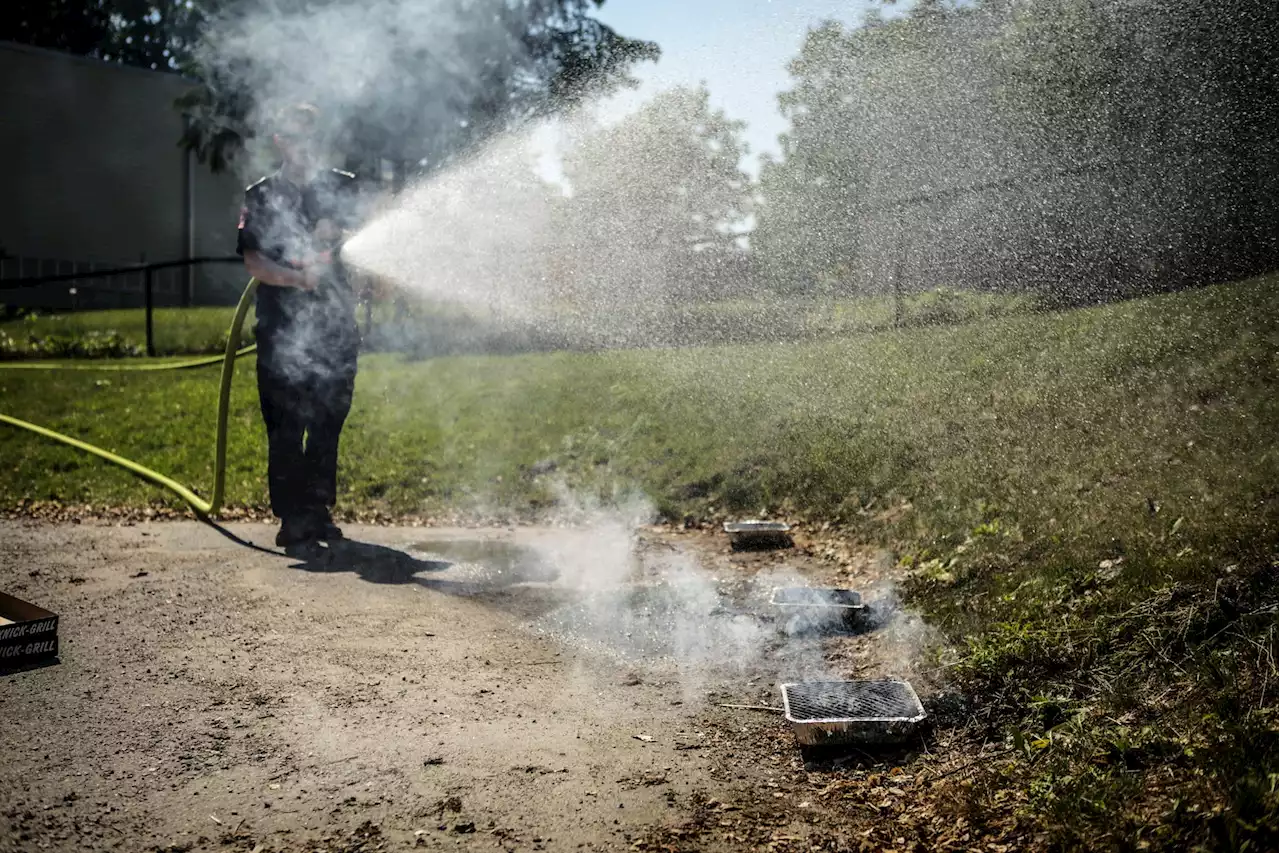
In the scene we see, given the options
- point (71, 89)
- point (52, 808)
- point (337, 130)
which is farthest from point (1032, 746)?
point (71, 89)

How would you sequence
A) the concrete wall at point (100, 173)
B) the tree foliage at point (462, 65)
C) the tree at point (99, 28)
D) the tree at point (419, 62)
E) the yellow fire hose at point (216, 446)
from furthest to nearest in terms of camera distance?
the tree at point (99, 28)
the concrete wall at point (100, 173)
the tree at point (419, 62)
the tree foliage at point (462, 65)
the yellow fire hose at point (216, 446)

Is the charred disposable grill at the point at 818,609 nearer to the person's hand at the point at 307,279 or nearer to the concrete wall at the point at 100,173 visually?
the person's hand at the point at 307,279

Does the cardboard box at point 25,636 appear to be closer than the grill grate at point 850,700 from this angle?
No

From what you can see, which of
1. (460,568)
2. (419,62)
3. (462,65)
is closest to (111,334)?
(419,62)

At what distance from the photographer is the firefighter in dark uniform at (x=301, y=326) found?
6.52 m

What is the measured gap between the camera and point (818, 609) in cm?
511

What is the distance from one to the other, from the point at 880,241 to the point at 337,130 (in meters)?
6.88

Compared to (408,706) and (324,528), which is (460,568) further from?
(408,706)

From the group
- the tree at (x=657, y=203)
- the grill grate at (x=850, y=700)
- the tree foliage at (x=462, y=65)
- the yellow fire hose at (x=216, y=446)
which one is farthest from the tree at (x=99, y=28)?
the grill grate at (x=850, y=700)

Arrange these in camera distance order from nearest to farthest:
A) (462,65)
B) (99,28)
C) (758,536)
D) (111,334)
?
(758,536), (462,65), (111,334), (99,28)

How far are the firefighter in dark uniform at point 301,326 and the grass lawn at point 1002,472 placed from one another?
1395 mm

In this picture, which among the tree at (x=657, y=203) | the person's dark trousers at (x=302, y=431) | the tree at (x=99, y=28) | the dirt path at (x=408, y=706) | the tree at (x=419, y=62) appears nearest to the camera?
the dirt path at (x=408, y=706)

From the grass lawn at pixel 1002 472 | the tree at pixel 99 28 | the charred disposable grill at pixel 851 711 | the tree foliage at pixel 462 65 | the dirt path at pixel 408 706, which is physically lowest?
the dirt path at pixel 408 706

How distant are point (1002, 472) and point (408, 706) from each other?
12.0 feet
